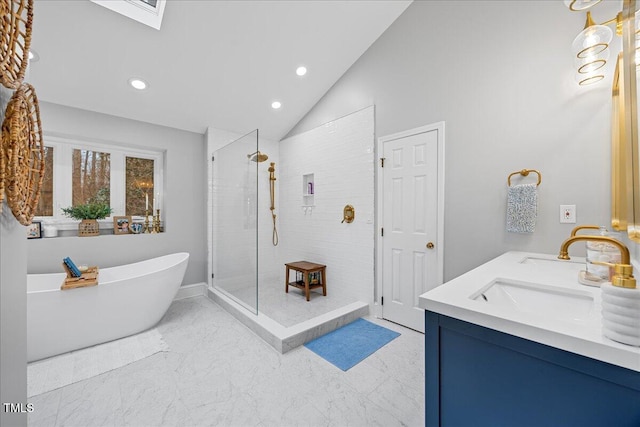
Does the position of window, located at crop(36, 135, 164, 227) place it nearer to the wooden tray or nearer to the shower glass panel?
the shower glass panel

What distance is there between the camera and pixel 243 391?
5.99 feet

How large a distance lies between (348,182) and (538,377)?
9.28 feet

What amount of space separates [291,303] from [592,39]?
134 inches

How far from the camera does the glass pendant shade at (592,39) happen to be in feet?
4.77

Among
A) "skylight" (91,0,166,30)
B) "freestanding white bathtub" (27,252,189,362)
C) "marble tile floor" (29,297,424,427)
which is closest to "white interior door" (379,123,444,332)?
"marble tile floor" (29,297,424,427)

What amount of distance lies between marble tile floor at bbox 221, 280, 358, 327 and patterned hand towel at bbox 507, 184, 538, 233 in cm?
193

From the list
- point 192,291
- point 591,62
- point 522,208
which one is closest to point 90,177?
point 192,291

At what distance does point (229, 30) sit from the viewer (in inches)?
100

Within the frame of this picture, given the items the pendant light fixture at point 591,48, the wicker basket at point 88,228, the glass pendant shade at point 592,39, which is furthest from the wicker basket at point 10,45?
→ the wicker basket at point 88,228

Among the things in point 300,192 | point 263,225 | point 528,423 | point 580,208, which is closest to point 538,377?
point 528,423

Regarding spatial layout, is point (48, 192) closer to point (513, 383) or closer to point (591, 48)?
point (513, 383)

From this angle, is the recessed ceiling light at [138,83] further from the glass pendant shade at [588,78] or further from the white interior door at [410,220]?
the glass pendant shade at [588,78]

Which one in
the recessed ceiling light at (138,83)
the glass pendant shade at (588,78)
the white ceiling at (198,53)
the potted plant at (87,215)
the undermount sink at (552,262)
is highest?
the white ceiling at (198,53)

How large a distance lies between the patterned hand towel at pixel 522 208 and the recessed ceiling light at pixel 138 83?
3672 mm
